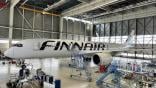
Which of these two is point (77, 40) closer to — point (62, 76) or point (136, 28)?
point (62, 76)

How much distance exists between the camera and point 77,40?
24.7 m

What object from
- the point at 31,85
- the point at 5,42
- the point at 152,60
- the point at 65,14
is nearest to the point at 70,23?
the point at 65,14

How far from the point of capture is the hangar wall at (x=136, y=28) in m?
25.0

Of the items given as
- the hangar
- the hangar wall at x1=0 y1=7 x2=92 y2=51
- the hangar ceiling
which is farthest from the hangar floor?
the hangar ceiling

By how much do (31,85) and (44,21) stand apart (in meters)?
19.0

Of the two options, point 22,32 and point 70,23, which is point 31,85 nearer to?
point 22,32

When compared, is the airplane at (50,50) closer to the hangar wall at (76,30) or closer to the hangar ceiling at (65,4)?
the hangar ceiling at (65,4)

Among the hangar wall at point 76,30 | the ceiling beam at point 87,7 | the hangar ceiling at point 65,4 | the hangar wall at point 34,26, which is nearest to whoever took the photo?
the ceiling beam at point 87,7

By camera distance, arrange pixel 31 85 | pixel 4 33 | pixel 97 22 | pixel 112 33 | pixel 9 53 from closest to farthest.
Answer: pixel 31 85, pixel 9 53, pixel 4 33, pixel 112 33, pixel 97 22

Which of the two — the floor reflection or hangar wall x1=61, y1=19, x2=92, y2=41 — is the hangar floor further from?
hangar wall x1=61, y1=19, x2=92, y2=41

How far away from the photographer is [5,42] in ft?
78.7

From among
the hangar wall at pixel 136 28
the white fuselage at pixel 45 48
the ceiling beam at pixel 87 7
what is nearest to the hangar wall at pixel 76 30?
the ceiling beam at pixel 87 7

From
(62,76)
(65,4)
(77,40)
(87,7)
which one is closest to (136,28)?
(87,7)

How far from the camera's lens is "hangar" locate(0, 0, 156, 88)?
14367mm
